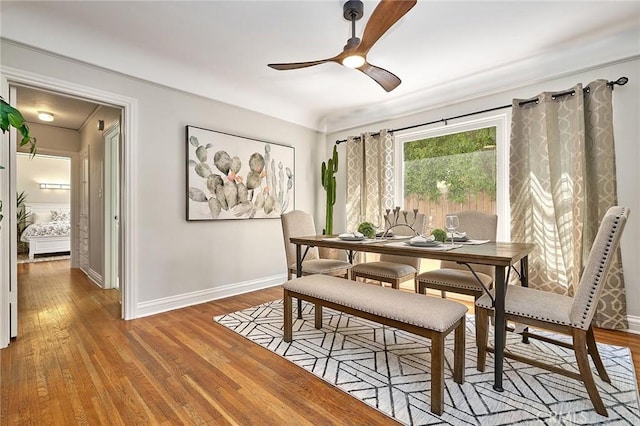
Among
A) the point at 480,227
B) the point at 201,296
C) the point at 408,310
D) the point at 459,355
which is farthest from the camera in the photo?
the point at 201,296

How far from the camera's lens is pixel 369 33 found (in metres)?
1.86

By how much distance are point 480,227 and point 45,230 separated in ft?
26.5

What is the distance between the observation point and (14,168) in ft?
7.79

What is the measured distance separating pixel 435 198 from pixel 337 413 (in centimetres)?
289

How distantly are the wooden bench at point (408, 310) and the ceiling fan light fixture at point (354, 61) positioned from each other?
162 cm

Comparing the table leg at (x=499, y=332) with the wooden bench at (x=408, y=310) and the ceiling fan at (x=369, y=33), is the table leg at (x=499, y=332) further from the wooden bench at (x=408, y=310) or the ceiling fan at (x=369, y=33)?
the ceiling fan at (x=369, y=33)

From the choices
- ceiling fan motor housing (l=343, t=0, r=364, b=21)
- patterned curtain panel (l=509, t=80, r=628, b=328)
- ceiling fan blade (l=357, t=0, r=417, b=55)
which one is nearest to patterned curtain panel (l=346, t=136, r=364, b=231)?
patterned curtain panel (l=509, t=80, r=628, b=328)

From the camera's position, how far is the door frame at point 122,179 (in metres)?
2.25

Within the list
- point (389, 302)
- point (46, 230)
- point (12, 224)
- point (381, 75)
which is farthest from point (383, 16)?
point (46, 230)

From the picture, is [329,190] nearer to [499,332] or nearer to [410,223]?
[410,223]

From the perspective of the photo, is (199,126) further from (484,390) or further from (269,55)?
(484,390)

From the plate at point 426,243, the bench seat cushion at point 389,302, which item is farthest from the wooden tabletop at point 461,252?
the bench seat cushion at point 389,302

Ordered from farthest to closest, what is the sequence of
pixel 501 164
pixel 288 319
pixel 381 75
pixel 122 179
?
pixel 501 164
pixel 122 179
pixel 381 75
pixel 288 319

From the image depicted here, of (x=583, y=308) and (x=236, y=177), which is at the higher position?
(x=236, y=177)
